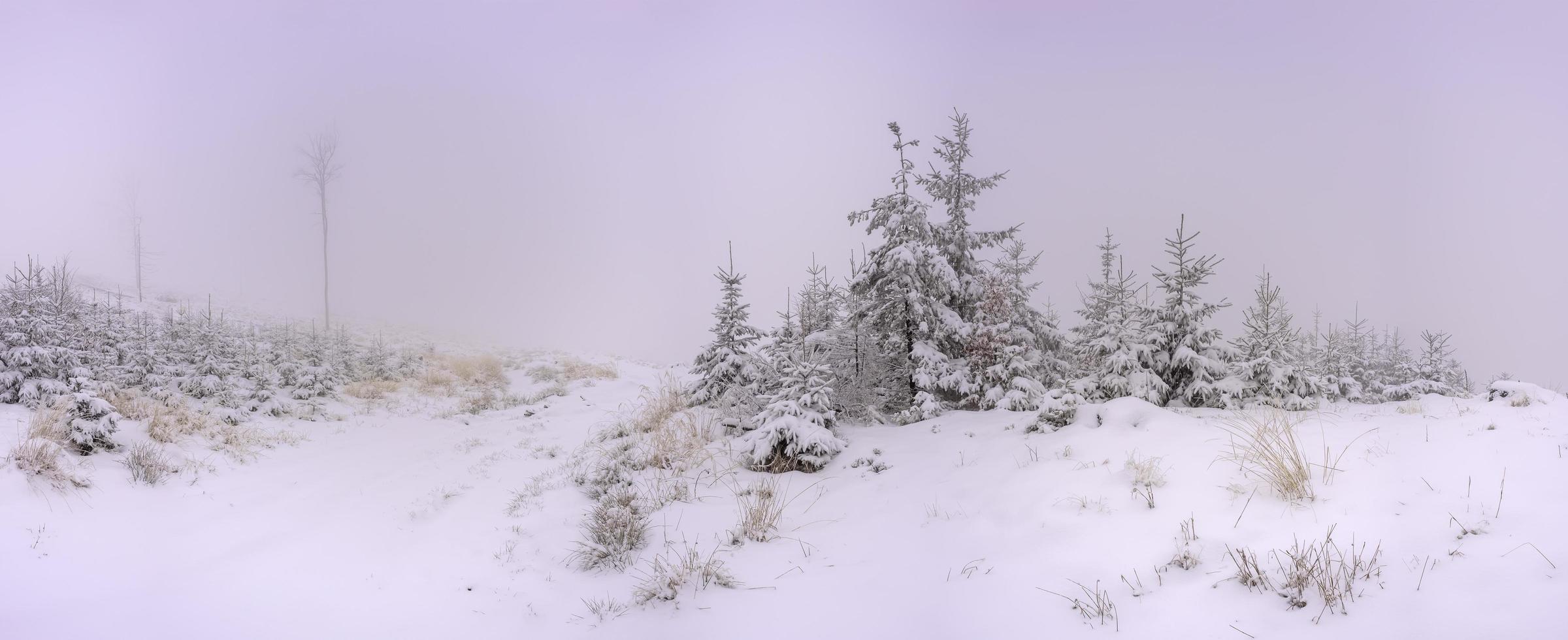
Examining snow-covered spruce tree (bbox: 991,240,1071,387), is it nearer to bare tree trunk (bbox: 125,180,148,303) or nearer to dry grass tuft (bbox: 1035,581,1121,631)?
dry grass tuft (bbox: 1035,581,1121,631)

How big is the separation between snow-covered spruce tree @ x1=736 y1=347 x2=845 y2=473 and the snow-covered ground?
0.39 metres

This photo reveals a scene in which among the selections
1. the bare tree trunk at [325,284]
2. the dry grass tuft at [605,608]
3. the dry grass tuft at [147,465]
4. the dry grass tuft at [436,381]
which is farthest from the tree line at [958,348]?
the bare tree trunk at [325,284]

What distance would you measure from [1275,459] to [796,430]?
473 cm

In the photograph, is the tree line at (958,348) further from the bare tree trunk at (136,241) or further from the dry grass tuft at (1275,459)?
the bare tree trunk at (136,241)

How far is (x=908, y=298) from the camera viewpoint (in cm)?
1010

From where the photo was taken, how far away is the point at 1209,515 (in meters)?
4.00

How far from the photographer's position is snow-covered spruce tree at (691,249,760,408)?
9578 mm

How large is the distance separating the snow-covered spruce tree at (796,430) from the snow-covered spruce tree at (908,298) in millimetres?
2539

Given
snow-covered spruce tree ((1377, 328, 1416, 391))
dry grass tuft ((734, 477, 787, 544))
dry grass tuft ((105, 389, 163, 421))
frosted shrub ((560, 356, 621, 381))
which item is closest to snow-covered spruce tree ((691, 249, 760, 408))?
dry grass tuft ((734, 477, 787, 544))

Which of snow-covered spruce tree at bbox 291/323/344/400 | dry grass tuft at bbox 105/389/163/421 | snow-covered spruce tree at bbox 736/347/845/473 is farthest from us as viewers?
snow-covered spruce tree at bbox 291/323/344/400

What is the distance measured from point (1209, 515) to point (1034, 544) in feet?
3.99

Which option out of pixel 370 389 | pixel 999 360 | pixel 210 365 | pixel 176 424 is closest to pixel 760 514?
pixel 999 360

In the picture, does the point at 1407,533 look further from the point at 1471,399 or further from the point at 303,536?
the point at 303,536

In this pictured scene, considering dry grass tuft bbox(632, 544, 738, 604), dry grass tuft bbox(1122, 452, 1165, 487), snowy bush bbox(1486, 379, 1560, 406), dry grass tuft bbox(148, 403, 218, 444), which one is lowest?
dry grass tuft bbox(632, 544, 738, 604)
